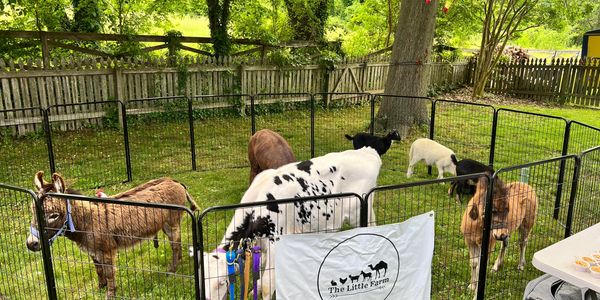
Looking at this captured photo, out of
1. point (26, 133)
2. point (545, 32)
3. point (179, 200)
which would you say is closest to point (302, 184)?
point (179, 200)

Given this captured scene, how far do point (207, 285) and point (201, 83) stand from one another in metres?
10.7

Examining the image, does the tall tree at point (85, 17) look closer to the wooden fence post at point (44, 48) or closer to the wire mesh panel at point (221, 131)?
the wooden fence post at point (44, 48)

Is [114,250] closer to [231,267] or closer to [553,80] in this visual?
[231,267]

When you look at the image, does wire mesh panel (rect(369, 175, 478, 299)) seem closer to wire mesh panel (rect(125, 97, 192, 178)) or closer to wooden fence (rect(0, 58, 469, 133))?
wire mesh panel (rect(125, 97, 192, 178))

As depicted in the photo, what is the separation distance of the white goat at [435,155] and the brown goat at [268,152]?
2697 mm

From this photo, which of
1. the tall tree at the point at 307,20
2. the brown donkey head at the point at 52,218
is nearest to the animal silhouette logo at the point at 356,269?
the brown donkey head at the point at 52,218

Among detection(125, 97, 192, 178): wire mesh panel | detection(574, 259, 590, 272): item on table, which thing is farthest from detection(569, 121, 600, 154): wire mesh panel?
detection(125, 97, 192, 178): wire mesh panel

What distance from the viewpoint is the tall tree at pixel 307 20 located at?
696 inches

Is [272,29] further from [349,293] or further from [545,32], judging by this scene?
[545,32]

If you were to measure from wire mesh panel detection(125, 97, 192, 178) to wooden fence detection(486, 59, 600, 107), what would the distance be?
13.6 meters

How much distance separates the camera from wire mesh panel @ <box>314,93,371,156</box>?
1085cm

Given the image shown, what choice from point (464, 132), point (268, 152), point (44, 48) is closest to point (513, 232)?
point (268, 152)

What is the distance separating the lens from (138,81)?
12.6m

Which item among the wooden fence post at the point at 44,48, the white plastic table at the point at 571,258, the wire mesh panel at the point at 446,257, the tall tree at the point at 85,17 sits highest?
the tall tree at the point at 85,17
